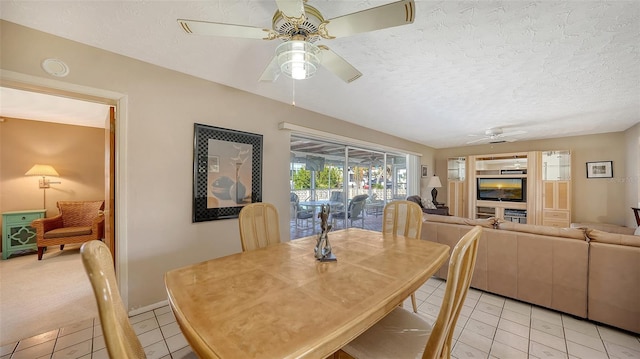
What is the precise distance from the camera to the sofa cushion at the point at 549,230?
2162mm

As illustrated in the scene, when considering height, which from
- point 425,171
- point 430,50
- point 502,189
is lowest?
point 502,189

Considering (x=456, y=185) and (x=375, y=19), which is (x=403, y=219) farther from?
(x=456, y=185)

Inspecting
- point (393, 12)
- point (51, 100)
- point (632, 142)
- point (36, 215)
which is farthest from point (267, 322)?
point (632, 142)

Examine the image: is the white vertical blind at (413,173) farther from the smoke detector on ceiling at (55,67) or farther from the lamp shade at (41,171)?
the lamp shade at (41,171)

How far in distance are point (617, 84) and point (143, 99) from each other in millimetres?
4668

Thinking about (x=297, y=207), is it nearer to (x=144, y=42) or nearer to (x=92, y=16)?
(x=144, y=42)

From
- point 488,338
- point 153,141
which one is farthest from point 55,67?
point 488,338

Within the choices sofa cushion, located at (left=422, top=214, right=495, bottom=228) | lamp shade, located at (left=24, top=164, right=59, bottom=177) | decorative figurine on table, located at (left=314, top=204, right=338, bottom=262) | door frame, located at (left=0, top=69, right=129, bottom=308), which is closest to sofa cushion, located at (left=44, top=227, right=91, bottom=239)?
lamp shade, located at (left=24, top=164, right=59, bottom=177)

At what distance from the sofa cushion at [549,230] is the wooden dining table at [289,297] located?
1.40 metres

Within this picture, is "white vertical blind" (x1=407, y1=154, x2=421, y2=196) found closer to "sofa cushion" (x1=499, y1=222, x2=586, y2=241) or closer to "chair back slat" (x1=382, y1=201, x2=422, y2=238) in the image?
"sofa cushion" (x1=499, y1=222, x2=586, y2=241)

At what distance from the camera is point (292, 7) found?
106 cm

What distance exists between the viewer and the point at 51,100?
309 cm

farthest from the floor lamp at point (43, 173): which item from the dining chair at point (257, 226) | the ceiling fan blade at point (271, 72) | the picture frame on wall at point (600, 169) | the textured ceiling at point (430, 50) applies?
the picture frame on wall at point (600, 169)

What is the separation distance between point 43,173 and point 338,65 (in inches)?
210
